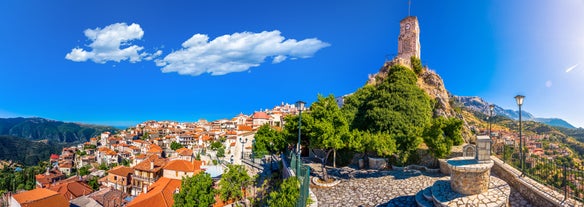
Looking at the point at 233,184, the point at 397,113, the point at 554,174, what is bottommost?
the point at 233,184

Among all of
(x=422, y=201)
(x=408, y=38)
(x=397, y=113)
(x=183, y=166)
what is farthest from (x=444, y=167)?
(x=183, y=166)

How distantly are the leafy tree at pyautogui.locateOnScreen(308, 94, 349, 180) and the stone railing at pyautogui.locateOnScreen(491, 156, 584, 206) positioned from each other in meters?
6.21

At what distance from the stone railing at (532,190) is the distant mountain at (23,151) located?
143 m

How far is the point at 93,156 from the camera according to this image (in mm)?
79375

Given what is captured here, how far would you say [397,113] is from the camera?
59.0ft

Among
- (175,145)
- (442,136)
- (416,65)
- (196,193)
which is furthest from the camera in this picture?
(175,145)

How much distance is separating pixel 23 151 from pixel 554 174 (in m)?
168

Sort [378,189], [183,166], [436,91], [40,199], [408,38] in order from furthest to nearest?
[183,166]
[408,38]
[40,199]
[436,91]
[378,189]

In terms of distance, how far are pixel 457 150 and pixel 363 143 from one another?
5.01m

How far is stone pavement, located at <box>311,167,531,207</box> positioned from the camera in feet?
33.0

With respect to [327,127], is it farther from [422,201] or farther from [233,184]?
[233,184]

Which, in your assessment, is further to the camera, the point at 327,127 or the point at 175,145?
the point at 175,145

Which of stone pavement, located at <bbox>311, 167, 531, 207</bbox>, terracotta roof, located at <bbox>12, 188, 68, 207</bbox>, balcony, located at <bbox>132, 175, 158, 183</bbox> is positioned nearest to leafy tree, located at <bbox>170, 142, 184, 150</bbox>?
balcony, located at <bbox>132, 175, 158, 183</bbox>

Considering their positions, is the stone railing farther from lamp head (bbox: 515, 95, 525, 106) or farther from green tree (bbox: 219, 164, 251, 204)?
green tree (bbox: 219, 164, 251, 204)
